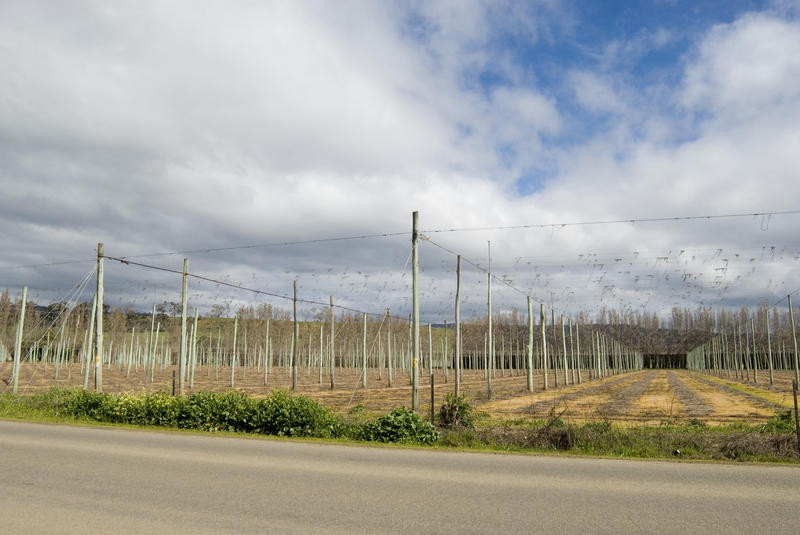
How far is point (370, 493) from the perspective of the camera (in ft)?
28.4

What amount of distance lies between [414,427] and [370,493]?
7.00 metres

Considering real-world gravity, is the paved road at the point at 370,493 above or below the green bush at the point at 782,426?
above

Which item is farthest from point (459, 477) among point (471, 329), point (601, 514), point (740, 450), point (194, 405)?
point (471, 329)

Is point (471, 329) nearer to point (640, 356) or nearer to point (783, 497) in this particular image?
point (640, 356)

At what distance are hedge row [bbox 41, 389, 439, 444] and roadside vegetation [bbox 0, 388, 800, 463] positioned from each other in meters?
0.03

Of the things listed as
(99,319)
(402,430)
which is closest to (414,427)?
(402,430)

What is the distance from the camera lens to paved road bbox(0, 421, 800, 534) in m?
6.89

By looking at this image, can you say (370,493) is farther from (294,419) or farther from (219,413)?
(219,413)

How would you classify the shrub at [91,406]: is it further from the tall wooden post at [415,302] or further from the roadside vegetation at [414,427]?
the tall wooden post at [415,302]

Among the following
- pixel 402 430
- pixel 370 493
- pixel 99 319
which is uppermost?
pixel 99 319

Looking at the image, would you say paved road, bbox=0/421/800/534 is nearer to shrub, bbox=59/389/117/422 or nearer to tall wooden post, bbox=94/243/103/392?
shrub, bbox=59/389/117/422

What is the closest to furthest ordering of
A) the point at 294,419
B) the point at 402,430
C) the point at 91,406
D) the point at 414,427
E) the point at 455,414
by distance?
the point at 402,430 → the point at 414,427 → the point at 294,419 → the point at 455,414 → the point at 91,406

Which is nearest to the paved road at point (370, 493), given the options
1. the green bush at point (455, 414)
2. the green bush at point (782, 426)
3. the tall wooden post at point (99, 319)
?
the green bush at point (455, 414)

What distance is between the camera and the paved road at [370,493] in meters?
6.89
